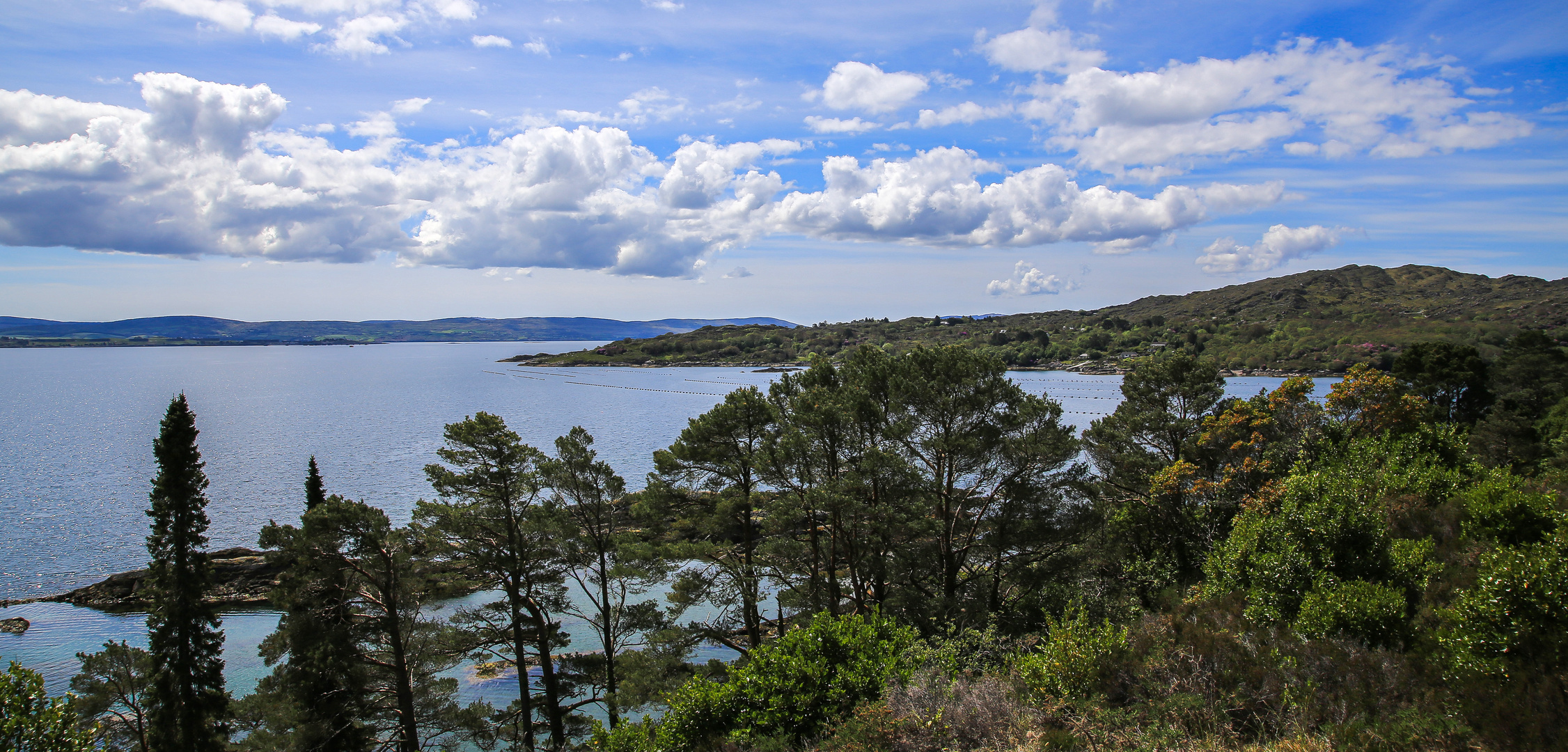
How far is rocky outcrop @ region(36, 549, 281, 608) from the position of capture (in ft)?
116

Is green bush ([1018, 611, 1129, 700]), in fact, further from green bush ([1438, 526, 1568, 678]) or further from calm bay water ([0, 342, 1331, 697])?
calm bay water ([0, 342, 1331, 697])

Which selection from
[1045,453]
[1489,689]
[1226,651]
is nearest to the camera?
[1489,689]

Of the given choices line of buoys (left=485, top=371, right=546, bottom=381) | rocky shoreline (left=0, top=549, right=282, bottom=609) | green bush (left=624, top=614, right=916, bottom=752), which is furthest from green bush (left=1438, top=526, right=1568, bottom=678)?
line of buoys (left=485, top=371, right=546, bottom=381)

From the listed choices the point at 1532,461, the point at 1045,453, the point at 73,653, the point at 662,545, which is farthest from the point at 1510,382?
the point at 73,653

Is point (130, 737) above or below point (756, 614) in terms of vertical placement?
below

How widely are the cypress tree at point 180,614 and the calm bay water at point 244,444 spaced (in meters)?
11.7

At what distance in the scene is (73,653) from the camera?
2972cm

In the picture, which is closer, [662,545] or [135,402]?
[662,545]

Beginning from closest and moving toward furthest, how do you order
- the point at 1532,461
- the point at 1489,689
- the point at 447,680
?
1. the point at 1489,689
2. the point at 447,680
3. the point at 1532,461

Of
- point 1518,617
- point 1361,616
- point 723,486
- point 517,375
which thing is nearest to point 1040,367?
point 517,375

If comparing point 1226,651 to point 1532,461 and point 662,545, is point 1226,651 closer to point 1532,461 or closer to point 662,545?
point 662,545

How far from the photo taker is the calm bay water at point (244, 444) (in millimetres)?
35188

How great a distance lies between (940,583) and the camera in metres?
24.4

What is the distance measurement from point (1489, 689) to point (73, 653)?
145ft
